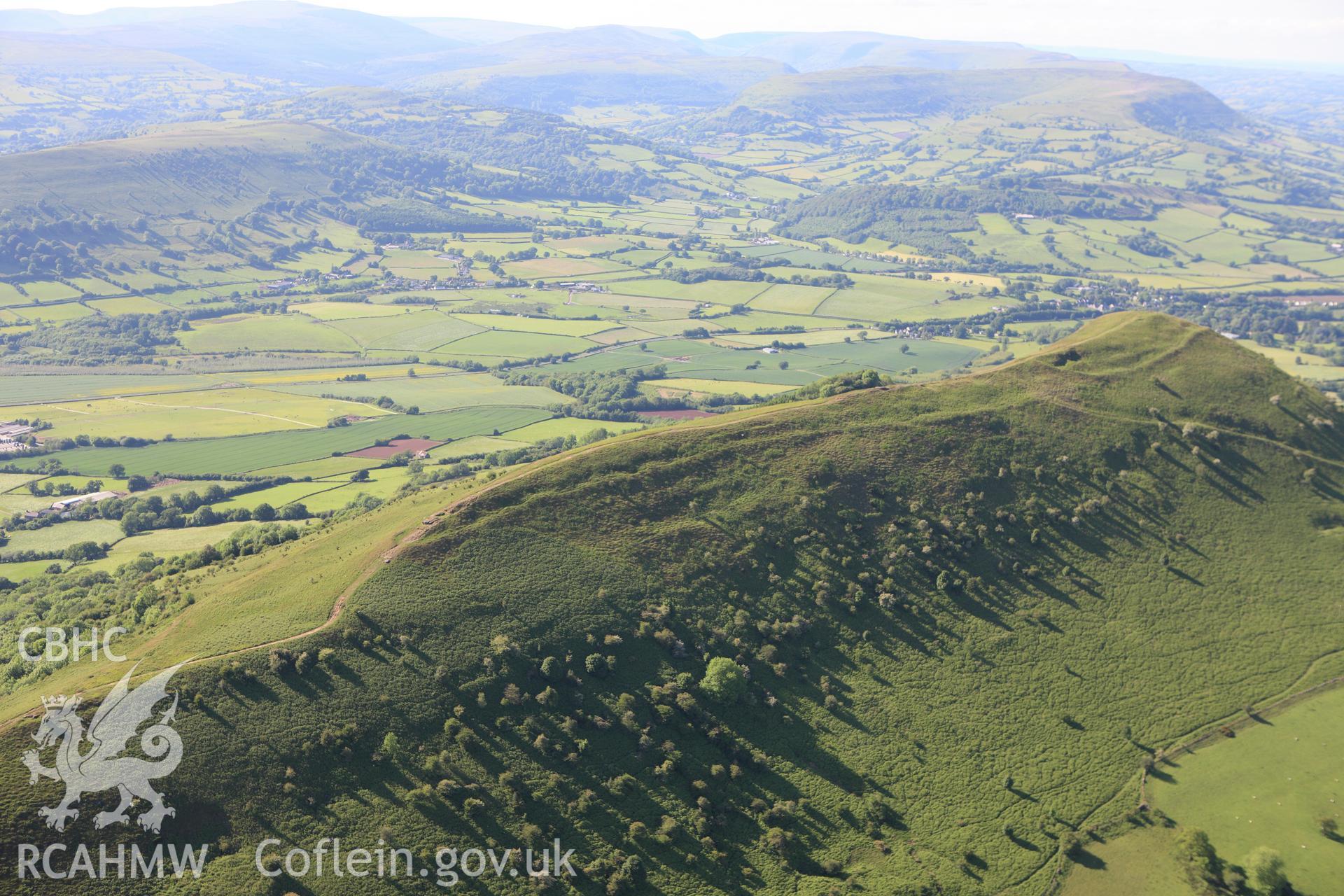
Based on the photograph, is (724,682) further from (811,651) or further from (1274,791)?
(1274,791)

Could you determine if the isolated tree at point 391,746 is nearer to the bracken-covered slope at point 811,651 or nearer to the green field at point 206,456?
the bracken-covered slope at point 811,651

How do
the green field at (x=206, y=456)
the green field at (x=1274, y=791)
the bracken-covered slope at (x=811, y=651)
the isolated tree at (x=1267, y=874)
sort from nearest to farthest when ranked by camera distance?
the isolated tree at (x=1267, y=874) < the bracken-covered slope at (x=811, y=651) < the green field at (x=1274, y=791) < the green field at (x=206, y=456)

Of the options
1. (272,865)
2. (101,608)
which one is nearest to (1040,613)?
(272,865)

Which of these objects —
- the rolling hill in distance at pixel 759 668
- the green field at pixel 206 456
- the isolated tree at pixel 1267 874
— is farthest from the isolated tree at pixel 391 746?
the green field at pixel 206 456

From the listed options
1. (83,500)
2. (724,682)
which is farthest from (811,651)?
(83,500)

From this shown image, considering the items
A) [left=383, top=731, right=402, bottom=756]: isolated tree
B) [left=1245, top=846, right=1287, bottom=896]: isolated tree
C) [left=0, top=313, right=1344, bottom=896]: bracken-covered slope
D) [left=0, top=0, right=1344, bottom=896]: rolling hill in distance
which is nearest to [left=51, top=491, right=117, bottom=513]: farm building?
[left=0, top=0, right=1344, bottom=896]: rolling hill in distance
